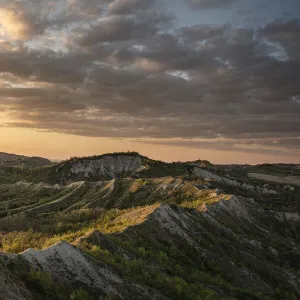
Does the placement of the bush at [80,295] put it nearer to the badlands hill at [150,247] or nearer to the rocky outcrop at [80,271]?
the badlands hill at [150,247]

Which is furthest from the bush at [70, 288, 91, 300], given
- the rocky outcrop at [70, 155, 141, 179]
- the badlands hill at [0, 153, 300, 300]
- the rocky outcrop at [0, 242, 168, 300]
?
the rocky outcrop at [70, 155, 141, 179]

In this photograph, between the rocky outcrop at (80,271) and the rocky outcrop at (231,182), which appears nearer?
the rocky outcrop at (80,271)

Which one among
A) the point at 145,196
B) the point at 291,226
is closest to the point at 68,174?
the point at 145,196

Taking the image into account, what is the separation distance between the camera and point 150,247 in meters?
30.3

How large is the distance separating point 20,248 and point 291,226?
154 feet

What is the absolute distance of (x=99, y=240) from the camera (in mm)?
26000

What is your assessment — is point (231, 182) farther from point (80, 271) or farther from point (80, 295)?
point (80, 295)

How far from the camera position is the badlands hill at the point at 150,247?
59.8ft

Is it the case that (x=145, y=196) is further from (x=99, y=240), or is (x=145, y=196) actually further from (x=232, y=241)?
(x=99, y=240)

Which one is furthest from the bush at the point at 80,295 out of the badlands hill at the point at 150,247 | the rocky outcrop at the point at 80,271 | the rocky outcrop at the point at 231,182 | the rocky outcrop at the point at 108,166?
the rocky outcrop at the point at 108,166

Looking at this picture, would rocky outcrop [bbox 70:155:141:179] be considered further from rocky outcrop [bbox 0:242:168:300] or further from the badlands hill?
rocky outcrop [bbox 0:242:168:300]

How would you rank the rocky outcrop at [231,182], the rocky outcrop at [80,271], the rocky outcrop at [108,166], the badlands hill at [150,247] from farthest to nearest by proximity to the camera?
the rocky outcrop at [108,166]
the rocky outcrop at [231,182]
the badlands hill at [150,247]
the rocky outcrop at [80,271]

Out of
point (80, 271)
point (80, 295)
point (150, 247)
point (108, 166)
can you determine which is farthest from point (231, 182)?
point (80, 295)

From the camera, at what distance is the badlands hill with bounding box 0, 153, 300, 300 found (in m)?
18.2
